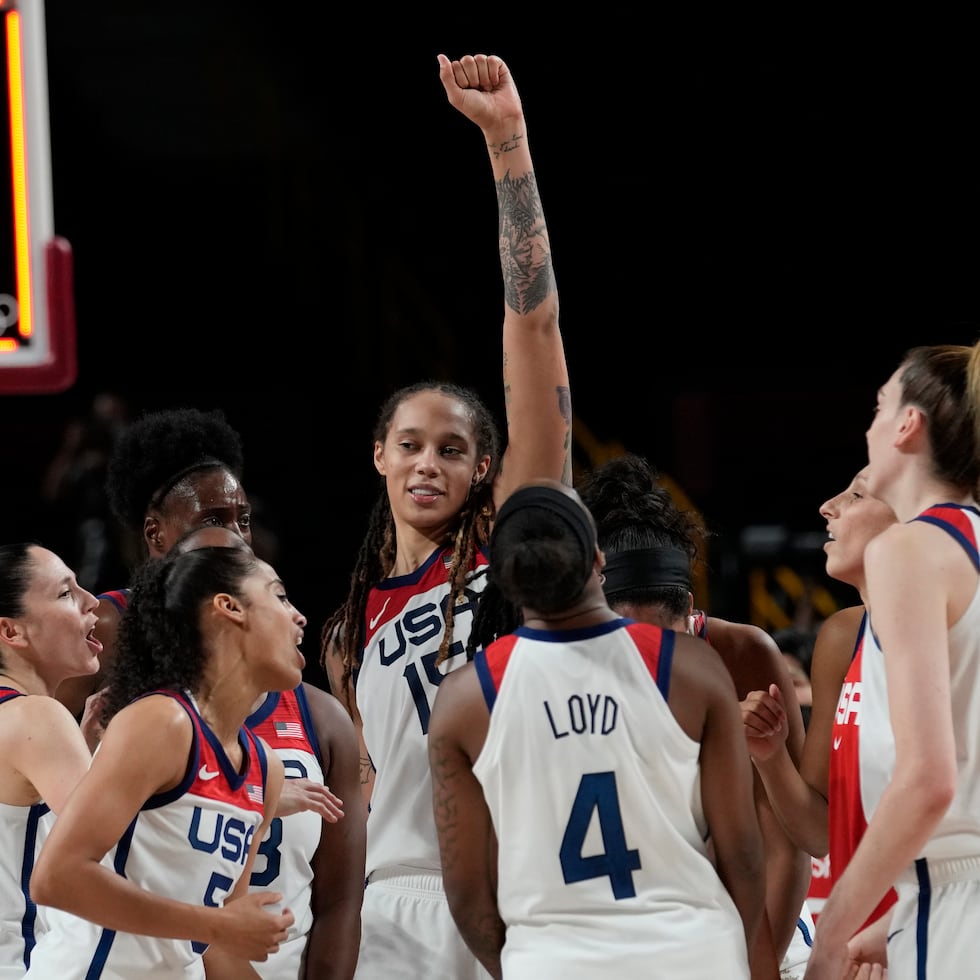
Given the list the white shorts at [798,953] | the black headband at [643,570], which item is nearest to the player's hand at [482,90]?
the black headband at [643,570]

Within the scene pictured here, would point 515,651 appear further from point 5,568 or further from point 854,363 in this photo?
point 854,363

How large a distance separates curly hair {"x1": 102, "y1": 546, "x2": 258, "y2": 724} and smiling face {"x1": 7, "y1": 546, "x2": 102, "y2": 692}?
0.45 meters

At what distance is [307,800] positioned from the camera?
10.1 feet

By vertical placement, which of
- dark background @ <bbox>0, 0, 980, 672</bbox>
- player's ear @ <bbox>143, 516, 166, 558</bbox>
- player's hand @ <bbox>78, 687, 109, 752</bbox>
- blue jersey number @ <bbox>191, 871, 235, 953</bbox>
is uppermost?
dark background @ <bbox>0, 0, 980, 672</bbox>

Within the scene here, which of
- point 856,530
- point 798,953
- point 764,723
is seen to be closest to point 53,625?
point 764,723

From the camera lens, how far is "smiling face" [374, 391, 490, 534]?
361 cm

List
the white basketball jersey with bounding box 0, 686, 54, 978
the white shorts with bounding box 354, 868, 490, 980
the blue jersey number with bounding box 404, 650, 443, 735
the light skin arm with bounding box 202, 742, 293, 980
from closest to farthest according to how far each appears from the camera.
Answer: the light skin arm with bounding box 202, 742, 293, 980, the white basketball jersey with bounding box 0, 686, 54, 978, the white shorts with bounding box 354, 868, 490, 980, the blue jersey number with bounding box 404, 650, 443, 735

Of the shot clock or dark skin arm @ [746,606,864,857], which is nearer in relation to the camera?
dark skin arm @ [746,606,864,857]

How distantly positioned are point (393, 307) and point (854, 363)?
4736 mm

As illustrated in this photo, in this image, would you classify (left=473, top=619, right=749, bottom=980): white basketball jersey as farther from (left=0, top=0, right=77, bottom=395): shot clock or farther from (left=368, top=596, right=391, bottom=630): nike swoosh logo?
(left=0, top=0, right=77, bottom=395): shot clock

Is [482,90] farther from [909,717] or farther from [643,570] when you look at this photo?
[909,717]

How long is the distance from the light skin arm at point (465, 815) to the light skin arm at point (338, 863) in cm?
68

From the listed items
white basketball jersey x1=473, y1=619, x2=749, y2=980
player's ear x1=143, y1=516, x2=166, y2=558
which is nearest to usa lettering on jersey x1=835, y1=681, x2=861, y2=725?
white basketball jersey x1=473, y1=619, x2=749, y2=980

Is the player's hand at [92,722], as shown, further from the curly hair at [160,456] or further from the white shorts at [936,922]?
the white shorts at [936,922]
